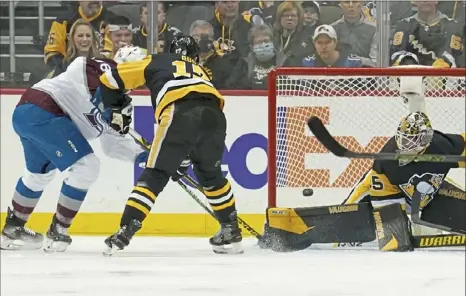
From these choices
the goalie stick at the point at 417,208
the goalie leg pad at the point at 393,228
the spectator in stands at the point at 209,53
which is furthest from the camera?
the spectator in stands at the point at 209,53

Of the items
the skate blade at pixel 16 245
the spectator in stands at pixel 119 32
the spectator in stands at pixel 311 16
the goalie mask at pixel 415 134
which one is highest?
the spectator in stands at pixel 311 16

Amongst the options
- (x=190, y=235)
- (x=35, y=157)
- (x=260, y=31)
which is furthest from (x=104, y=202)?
(x=260, y=31)

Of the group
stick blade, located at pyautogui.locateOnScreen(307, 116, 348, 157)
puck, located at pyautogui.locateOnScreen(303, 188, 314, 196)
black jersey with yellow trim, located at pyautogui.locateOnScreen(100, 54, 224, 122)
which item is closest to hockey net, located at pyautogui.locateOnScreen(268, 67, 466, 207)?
puck, located at pyautogui.locateOnScreen(303, 188, 314, 196)

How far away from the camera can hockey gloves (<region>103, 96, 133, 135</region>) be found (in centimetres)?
419

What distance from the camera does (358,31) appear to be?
5.20 m

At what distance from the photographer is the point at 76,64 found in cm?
440

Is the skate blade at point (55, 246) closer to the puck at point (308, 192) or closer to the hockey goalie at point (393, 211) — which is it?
the hockey goalie at point (393, 211)

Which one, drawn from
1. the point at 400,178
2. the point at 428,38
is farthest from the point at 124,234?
the point at 428,38

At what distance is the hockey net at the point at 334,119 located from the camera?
186 inches

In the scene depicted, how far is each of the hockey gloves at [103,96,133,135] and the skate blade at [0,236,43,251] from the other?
653 mm

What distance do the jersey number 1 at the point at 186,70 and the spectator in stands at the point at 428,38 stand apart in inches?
55.2

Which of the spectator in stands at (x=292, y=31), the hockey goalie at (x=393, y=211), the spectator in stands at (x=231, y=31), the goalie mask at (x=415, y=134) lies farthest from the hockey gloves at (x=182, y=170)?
Answer: the spectator in stands at (x=292, y=31)

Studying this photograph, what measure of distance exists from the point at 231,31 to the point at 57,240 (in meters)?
1.60

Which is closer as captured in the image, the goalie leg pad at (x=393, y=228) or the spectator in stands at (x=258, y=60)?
the goalie leg pad at (x=393, y=228)
